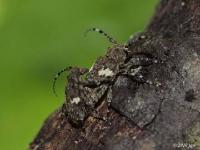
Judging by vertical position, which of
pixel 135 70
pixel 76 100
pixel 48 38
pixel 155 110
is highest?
pixel 48 38

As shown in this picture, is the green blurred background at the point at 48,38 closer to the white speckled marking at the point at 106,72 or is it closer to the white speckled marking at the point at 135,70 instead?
the white speckled marking at the point at 106,72

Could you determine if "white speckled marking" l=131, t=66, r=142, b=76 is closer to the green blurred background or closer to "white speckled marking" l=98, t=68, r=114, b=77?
"white speckled marking" l=98, t=68, r=114, b=77

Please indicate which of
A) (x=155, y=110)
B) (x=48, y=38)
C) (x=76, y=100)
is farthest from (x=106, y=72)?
(x=48, y=38)

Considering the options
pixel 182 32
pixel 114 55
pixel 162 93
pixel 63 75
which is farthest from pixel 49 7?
pixel 162 93

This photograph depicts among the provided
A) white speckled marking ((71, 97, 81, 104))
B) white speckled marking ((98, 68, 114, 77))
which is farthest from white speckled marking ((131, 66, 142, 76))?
white speckled marking ((71, 97, 81, 104))

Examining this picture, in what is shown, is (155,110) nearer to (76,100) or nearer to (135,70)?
(135,70)

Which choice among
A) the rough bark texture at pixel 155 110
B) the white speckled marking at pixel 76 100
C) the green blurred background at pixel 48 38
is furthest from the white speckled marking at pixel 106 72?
the green blurred background at pixel 48 38

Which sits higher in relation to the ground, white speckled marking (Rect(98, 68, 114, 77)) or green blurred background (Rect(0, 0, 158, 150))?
green blurred background (Rect(0, 0, 158, 150))
